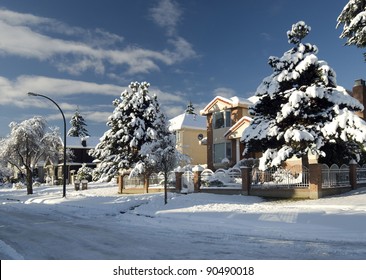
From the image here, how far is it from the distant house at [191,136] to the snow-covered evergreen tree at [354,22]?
83.2 ft

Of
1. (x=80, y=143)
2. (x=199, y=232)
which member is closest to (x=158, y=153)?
(x=199, y=232)

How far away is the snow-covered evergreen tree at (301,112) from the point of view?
20359 mm

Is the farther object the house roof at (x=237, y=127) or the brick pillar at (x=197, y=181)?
the house roof at (x=237, y=127)

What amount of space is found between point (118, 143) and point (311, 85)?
63.7ft

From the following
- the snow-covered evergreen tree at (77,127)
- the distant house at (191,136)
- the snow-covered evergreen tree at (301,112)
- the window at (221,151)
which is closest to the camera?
the snow-covered evergreen tree at (301,112)

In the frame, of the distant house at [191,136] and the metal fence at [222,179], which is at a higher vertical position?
the distant house at [191,136]

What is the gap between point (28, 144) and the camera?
118 feet

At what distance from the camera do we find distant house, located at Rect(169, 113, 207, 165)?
46.8 metres

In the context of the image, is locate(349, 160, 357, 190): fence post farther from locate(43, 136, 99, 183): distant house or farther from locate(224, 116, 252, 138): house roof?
locate(43, 136, 99, 183): distant house

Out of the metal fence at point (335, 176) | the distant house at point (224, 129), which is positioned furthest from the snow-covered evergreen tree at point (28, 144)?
the metal fence at point (335, 176)

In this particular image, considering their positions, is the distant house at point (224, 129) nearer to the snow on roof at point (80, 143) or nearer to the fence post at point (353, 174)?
the fence post at point (353, 174)

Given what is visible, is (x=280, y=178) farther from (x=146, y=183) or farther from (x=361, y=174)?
(x=146, y=183)

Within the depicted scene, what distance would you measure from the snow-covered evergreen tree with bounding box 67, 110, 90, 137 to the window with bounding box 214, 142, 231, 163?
223 ft

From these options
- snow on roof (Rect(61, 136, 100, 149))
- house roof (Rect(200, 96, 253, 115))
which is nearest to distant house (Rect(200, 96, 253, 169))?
house roof (Rect(200, 96, 253, 115))
